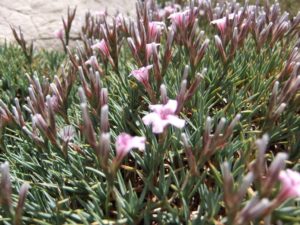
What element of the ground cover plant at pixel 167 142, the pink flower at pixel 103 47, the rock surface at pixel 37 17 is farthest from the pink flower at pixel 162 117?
the rock surface at pixel 37 17

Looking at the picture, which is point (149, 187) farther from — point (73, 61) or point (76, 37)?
point (76, 37)

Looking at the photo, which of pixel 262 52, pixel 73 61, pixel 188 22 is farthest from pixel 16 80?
pixel 262 52

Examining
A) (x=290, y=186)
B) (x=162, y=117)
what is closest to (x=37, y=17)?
(x=162, y=117)

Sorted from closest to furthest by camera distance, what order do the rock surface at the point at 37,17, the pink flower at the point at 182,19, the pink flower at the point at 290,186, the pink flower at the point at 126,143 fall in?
the pink flower at the point at 290,186 < the pink flower at the point at 126,143 < the pink flower at the point at 182,19 < the rock surface at the point at 37,17

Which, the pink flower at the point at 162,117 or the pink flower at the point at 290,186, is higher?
the pink flower at the point at 162,117

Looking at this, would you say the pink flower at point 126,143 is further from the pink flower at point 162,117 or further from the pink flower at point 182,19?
the pink flower at point 182,19

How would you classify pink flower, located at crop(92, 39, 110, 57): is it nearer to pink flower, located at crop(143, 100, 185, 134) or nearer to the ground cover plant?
the ground cover plant

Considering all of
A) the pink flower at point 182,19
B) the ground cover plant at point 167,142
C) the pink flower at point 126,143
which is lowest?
the ground cover plant at point 167,142

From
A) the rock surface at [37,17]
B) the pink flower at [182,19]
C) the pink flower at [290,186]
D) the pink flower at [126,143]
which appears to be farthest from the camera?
the rock surface at [37,17]

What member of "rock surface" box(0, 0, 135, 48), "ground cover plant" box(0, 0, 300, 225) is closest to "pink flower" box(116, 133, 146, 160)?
"ground cover plant" box(0, 0, 300, 225)
